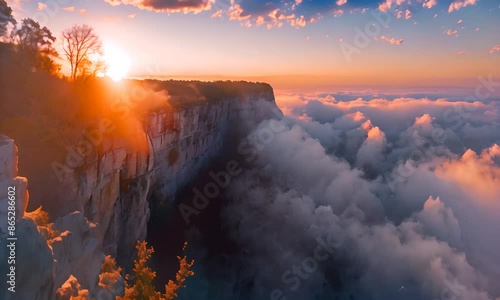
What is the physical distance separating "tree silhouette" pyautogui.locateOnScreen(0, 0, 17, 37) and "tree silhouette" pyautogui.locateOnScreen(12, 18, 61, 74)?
0.97 meters

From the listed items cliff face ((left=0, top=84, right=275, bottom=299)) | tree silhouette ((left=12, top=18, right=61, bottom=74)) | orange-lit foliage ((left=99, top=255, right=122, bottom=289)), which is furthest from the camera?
tree silhouette ((left=12, top=18, right=61, bottom=74))

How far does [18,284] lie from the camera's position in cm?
823

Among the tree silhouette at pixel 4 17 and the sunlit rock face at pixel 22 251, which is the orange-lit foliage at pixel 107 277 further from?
the tree silhouette at pixel 4 17

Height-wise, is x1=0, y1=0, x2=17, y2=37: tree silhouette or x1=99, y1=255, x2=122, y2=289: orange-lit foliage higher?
x1=0, y1=0, x2=17, y2=37: tree silhouette

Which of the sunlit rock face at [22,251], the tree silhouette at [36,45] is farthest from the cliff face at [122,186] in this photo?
the tree silhouette at [36,45]

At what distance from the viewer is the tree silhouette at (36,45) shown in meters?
30.2

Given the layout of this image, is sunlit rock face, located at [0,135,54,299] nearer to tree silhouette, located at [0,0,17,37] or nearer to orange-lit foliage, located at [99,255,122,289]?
orange-lit foliage, located at [99,255,122,289]

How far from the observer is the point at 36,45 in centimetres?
3167

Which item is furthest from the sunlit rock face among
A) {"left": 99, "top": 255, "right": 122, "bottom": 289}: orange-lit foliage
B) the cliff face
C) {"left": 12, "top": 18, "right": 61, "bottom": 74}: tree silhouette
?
{"left": 12, "top": 18, "right": 61, "bottom": 74}: tree silhouette

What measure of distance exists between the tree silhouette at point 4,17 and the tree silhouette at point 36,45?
38.1 inches

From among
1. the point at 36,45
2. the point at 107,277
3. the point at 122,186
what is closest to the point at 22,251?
the point at 107,277

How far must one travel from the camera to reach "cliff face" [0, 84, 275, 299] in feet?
42.0

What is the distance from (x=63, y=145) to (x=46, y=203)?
155 inches

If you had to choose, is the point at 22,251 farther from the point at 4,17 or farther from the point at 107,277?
the point at 4,17
